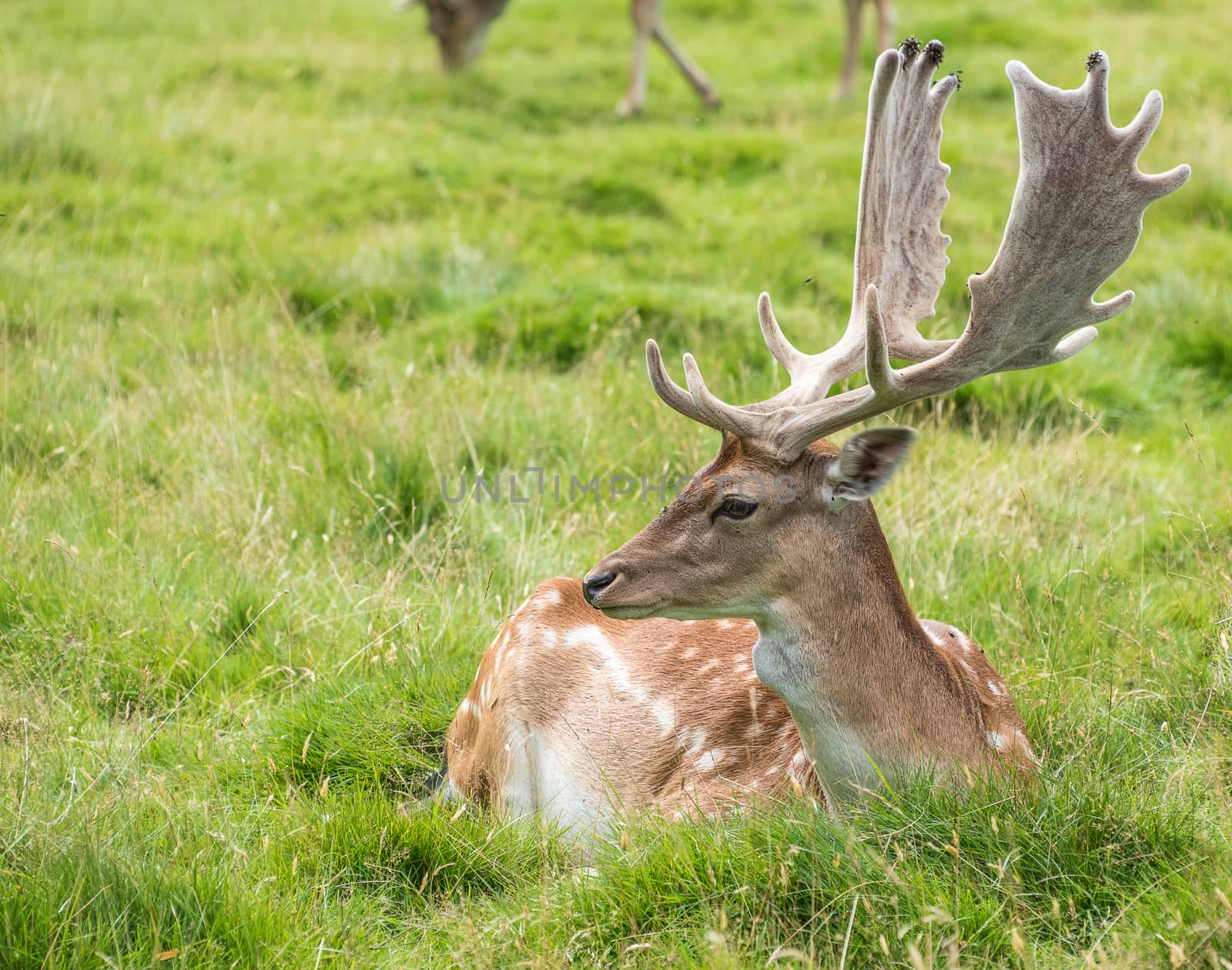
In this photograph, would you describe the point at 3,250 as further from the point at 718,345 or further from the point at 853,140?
the point at 853,140

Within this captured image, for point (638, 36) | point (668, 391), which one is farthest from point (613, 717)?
point (638, 36)

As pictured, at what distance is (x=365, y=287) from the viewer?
274 inches

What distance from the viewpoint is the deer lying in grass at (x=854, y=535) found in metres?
2.93

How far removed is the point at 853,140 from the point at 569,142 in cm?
198

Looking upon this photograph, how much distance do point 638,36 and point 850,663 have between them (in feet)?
29.3

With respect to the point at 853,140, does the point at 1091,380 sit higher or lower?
lower

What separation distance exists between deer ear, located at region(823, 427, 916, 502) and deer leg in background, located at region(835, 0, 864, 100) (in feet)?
26.0

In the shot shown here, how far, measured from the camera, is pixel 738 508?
3.08 metres

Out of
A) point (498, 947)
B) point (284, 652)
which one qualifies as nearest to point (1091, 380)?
point (284, 652)

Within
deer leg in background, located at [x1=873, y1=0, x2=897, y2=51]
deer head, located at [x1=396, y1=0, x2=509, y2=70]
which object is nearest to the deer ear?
deer leg in background, located at [x1=873, y1=0, x2=897, y2=51]

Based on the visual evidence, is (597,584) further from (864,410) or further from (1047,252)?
(1047,252)

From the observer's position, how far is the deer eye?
121 inches

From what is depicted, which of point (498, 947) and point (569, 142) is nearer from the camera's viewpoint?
point (498, 947)

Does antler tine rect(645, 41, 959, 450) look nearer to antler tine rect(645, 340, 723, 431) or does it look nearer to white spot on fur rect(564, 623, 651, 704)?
antler tine rect(645, 340, 723, 431)
